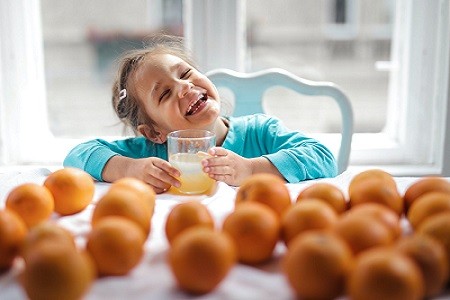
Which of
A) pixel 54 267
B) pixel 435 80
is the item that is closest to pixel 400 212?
pixel 54 267

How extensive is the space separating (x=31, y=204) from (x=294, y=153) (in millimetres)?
601

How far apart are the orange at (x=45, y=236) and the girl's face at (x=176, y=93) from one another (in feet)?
2.36

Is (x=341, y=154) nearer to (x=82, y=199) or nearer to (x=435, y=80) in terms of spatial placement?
(x=435, y=80)

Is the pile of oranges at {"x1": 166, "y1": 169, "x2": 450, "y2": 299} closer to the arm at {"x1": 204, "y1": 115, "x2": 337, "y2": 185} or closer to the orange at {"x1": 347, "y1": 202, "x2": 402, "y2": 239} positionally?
the orange at {"x1": 347, "y1": 202, "x2": 402, "y2": 239}

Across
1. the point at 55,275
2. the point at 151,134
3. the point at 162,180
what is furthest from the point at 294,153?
the point at 55,275

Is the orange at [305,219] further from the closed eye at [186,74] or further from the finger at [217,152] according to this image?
the closed eye at [186,74]

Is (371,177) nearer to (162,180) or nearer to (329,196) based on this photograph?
(329,196)

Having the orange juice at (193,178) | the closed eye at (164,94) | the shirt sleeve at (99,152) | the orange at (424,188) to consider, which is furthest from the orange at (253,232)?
the closed eye at (164,94)

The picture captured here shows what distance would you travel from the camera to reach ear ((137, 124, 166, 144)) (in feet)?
4.85

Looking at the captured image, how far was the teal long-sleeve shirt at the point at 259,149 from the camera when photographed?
48.0 inches

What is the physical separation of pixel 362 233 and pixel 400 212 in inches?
7.3

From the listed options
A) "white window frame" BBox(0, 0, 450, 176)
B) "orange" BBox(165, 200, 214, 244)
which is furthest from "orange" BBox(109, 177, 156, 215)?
"white window frame" BBox(0, 0, 450, 176)

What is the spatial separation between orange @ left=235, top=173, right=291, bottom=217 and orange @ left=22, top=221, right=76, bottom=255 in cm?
24

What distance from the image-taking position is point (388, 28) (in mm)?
1962
